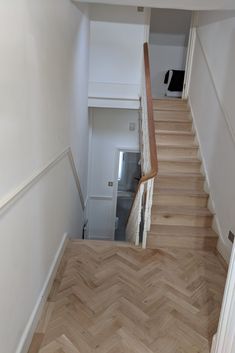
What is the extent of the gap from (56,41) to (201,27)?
10.3 feet

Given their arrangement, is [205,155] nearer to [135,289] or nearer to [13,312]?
[135,289]

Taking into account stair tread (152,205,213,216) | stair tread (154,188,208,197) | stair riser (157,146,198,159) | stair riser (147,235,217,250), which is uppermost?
stair riser (157,146,198,159)

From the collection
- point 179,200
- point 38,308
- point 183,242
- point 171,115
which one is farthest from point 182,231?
point 171,115

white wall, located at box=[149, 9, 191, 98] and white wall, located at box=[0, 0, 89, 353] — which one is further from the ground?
white wall, located at box=[149, 9, 191, 98]

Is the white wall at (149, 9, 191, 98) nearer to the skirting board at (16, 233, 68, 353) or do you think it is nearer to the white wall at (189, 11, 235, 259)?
the white wall at (189, 11, 235, 259)

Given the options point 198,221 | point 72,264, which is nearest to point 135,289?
point 72,264

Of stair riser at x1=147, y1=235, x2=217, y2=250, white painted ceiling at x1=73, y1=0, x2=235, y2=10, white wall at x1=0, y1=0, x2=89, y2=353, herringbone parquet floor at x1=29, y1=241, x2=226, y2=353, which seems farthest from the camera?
stair riser at x1=147, y1=235, x2=217, y2=250

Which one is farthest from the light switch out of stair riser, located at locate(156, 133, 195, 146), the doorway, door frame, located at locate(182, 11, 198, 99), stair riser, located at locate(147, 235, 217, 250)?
stair riser, located at locate(147, 235, 217, 250)

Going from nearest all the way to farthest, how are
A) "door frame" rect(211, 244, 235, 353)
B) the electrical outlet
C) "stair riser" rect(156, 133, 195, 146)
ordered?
"door frame" rect(211, 244, 235, 353), the electrical outlet, "stair riser" rect(156, 133, 195, 146)

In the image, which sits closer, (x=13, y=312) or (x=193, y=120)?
(x=13, y=312)

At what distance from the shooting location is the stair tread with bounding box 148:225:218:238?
11.7 feet

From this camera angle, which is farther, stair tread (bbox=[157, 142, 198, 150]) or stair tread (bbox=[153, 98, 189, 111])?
stair tread (bbox=[153, 98, 189, 111])

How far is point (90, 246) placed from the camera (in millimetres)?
3207

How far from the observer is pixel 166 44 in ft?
21.1
